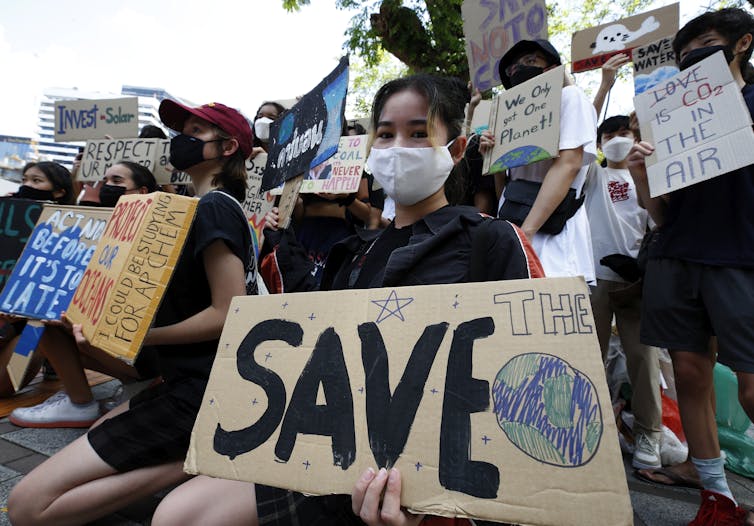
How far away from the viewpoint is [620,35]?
138 inches

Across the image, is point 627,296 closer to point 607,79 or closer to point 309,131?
point 607,79

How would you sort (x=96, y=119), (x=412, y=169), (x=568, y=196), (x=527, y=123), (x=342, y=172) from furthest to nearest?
(x=96, y=119)
(x=342, y=172)
(x=527, y=123)
(x=568, y=196)
(x=412, y=169)

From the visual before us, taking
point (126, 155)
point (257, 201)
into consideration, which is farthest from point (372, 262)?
point (126, 155)

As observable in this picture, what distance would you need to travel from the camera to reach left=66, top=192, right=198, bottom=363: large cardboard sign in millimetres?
1588

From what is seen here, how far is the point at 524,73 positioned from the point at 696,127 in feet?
2.84

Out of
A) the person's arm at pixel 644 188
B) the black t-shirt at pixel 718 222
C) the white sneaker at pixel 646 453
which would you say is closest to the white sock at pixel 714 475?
the white sneaker at pixel 646 453

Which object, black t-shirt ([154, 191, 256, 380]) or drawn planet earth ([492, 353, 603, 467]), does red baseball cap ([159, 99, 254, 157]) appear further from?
drawn planet earth ([492, 353, 603, 467])

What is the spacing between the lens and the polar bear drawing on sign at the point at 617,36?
129 inches

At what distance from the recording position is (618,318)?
9.74ft

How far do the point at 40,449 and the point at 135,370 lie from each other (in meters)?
0.58

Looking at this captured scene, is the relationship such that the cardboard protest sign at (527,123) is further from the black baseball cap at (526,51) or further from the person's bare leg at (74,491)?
the person's bare leg at (74,491)

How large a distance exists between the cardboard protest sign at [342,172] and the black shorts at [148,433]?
5.79 ft

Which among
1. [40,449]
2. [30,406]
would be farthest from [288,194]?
[30,406]

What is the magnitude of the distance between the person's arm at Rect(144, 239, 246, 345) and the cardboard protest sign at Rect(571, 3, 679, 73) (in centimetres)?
314
